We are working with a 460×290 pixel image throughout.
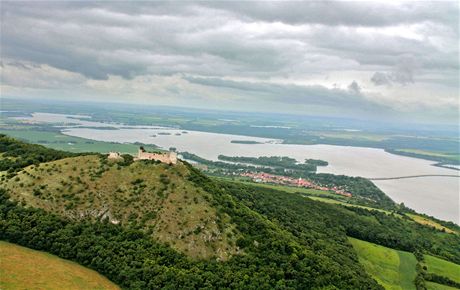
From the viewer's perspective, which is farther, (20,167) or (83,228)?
(20,167)

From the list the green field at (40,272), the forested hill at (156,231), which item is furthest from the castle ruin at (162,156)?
the green field at (40,272)

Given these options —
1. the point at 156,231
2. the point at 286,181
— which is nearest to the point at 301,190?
the point at 286,181

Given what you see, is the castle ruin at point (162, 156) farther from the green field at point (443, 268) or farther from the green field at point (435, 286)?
the green field at point (443, 268)

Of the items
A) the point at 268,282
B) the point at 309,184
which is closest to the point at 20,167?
the point at 268,282

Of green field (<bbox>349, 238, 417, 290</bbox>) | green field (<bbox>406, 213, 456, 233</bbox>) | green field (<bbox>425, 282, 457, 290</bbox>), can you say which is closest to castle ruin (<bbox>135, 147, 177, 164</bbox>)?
green field (<bbox>349, 238, 417, 290</bbox>)

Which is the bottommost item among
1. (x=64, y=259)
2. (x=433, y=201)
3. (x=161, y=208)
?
(x=433, y=201)

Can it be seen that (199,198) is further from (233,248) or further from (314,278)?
(314,278)

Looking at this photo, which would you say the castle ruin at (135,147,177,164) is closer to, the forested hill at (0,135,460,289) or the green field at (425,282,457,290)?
the forested hill at (0,135,460,289)
